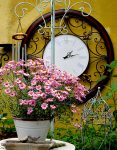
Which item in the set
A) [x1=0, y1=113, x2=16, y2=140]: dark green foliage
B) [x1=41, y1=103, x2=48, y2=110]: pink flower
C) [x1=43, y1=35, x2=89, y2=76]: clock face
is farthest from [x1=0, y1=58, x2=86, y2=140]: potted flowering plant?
[x1=43, y1=35, x2=89, y2=76]: clock face

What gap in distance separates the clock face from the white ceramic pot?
197cm

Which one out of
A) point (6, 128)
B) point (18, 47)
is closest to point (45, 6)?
point (18, 47)

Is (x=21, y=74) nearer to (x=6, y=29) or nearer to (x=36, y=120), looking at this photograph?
(x=36, y=120)

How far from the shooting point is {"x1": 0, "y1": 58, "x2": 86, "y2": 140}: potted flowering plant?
2605mm

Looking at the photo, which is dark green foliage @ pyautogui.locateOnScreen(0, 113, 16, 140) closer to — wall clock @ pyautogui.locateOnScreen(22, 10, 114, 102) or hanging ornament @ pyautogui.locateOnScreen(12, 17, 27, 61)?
hanging ornament @ pyautogui.locateOnScreen(12, 17, 27, 61)

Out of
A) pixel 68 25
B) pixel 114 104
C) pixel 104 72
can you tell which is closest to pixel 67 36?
pixel 68 25

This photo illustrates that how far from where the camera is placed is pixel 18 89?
8.77ft

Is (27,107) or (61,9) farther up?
(61,9)

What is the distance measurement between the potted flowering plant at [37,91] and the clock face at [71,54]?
6.03 feet

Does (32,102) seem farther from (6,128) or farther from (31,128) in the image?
(6,128)

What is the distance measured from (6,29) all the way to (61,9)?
63 centimetres

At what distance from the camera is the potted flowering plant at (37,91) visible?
2605mm

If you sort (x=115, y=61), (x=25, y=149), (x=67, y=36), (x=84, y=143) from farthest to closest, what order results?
(x=67, y=36)
(x=115, y=61)
(x=84, y=143)
(x=25, y=149)

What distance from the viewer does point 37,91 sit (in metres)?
2.63
